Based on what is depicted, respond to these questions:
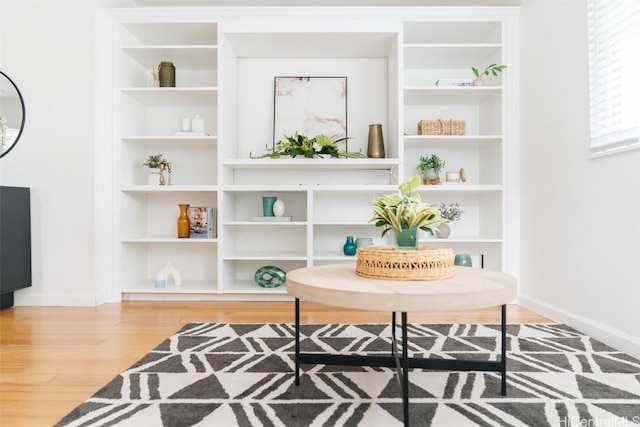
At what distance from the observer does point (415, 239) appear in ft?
4.81

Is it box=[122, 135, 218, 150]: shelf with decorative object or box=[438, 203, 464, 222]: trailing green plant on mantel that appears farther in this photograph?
box=[438, 203, 464, 222]: trailing green plant on mantel

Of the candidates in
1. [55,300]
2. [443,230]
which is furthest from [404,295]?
[55,300]

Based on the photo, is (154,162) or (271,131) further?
(271,131)

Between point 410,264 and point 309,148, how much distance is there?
6.51 feet

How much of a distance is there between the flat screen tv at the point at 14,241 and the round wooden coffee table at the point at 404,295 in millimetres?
2397

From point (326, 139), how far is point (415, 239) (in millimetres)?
1897

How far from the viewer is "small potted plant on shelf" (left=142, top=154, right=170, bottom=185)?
3.31m

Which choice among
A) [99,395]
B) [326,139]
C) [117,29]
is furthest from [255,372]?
[117,29]

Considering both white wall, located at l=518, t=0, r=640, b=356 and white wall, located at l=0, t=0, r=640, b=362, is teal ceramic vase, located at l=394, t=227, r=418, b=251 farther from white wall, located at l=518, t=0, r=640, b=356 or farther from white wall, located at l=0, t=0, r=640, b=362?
white wall, located at l=0, t=0, r=640, b=362

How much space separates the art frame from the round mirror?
76.5 inches


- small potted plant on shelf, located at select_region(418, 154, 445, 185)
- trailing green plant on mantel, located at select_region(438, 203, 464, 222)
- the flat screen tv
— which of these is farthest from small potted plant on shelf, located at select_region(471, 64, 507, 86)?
the flat screen tv

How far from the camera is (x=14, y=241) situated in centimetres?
285

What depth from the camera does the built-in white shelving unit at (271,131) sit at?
124 inches

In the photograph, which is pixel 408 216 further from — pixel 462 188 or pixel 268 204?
pixel 268 204
